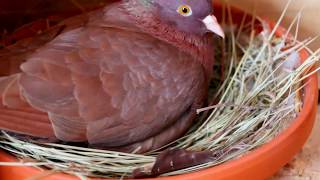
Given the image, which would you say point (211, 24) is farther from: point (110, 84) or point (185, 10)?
point (110, 84)

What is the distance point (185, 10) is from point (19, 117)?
36cm

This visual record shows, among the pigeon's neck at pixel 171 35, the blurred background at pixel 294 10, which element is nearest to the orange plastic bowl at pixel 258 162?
the pigeon's neck at pixel 171 35

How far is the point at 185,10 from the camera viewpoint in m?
1.07

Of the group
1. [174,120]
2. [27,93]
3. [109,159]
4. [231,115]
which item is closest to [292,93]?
[231,115]

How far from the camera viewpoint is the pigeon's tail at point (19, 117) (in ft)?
3.03

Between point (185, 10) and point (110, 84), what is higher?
point (185, 10)

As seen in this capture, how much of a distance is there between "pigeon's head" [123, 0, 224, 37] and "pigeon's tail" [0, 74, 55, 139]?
282mm

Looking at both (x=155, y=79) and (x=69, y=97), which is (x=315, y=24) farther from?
(x=69, y=97)

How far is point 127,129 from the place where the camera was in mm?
977

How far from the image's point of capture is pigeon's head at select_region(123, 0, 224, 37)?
106cm

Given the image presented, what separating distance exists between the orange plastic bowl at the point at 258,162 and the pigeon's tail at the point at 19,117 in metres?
0.06

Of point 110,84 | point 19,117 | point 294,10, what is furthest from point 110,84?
point 294,10

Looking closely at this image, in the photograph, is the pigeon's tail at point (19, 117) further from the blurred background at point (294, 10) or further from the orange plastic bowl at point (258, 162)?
the blurred background at point (294, 10)

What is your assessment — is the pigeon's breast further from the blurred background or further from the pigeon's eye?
the blurred background
